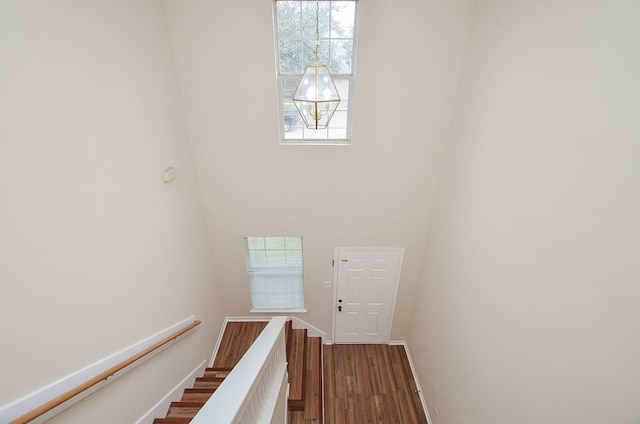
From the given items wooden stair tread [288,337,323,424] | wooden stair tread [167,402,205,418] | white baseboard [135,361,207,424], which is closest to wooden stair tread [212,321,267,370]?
white baseboard [135,361,207,424]

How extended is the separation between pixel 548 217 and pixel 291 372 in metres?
3.92

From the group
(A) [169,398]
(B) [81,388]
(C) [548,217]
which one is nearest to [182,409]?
(A) [169,398]

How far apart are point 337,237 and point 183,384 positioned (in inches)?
107

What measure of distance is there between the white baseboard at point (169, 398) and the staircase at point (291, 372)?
0.07m

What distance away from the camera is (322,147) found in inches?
146

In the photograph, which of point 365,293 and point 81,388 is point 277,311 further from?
point 81,388

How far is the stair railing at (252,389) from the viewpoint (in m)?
1.19

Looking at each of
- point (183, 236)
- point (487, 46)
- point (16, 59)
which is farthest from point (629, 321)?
point (183, 236)

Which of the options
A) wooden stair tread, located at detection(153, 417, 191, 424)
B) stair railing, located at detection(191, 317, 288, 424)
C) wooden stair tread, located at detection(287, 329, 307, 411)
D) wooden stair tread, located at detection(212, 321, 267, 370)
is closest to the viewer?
stair railing, located at detection(191, 317, 288, 424)

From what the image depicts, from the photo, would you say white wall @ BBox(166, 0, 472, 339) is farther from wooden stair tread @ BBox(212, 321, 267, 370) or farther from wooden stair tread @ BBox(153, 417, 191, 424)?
wooden stair tread @ BBox(153, 417, 191, 424)

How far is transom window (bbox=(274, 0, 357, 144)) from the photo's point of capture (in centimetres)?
319

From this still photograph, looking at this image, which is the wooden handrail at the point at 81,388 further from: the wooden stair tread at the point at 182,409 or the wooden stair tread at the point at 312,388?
the wooden stair tread at the point at 312,388

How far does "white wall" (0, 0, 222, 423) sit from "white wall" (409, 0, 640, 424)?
3205mm

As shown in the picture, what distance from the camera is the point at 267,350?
1.82 metres
